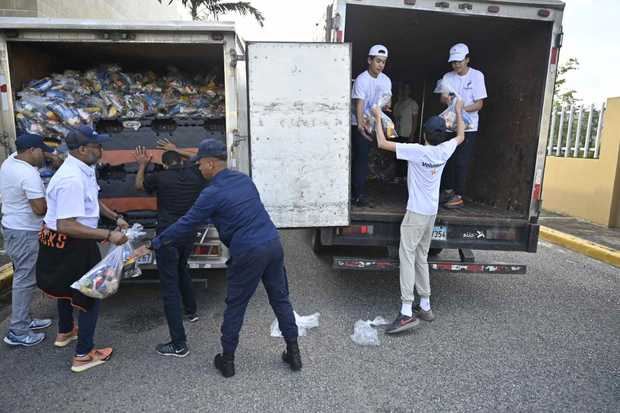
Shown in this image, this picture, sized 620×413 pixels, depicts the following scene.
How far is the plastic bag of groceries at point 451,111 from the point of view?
4.58m

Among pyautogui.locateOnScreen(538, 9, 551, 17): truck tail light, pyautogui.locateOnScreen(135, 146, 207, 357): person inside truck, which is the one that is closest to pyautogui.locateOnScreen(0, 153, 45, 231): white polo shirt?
pyautogui.locateOnScreen(135, 146, 207, 357): person inside truck

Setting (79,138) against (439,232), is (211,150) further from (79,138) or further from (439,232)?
(439,232)

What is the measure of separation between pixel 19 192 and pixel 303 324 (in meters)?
2.53

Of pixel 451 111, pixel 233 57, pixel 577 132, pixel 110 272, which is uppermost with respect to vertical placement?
pixel 233 57

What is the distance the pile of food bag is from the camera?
4289 mm

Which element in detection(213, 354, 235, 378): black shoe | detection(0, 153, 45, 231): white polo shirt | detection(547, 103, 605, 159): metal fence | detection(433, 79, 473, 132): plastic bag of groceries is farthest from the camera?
detection(547, 103, 605, 159): metal fence

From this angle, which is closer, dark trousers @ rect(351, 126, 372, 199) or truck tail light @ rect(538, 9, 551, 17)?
truck tail light @ rect(538, 9, 551, 17)

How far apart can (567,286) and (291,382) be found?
3.80m

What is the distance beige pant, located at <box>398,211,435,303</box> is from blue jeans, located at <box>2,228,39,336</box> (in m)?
3.05

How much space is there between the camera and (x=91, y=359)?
329cm

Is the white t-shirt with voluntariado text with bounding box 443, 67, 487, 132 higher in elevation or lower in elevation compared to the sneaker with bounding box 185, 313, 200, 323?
higher

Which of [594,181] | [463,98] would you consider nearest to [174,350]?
[463,98]

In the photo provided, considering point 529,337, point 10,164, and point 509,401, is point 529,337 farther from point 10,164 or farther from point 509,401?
point 10,164

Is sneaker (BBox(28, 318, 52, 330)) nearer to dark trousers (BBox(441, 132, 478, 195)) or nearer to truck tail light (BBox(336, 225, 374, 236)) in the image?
truck tail light (BBox(336, 225, 374, 236))
